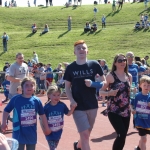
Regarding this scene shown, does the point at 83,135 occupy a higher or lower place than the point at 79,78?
lower

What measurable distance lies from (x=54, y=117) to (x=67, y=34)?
3977 centimetres

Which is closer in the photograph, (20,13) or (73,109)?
(73,109)

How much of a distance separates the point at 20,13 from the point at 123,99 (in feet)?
176

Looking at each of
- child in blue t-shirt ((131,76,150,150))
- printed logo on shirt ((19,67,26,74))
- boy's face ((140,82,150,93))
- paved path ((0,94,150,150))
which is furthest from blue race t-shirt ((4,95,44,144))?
printed logo on shirt ((19,67,26,74))

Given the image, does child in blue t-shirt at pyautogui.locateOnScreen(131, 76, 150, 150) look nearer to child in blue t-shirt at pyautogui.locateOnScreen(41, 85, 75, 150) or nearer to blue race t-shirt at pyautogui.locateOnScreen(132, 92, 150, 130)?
blue race t-shirt at pyautogui.locateOnScreen(132, 92, 150, 130)

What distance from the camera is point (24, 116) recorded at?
20.8ft

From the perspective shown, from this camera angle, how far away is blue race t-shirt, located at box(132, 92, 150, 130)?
7.62 m

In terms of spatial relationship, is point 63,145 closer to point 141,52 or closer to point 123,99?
point 123,99

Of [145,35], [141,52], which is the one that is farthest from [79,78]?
[145,35]

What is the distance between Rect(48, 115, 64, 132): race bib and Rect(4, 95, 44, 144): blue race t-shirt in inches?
21.9

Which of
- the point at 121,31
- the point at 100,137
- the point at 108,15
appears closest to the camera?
the point at 100,137

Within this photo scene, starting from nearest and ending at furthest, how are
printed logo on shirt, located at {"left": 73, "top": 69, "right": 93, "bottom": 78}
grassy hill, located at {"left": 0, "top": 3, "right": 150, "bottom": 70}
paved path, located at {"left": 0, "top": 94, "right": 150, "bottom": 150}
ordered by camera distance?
printed logo on shirt, located at {"left": 73, "top": 69, "right": 93, "bottom": 78} < paved path, located at {"left": 0, "top": 94, "right": 150, "bottom": 150} < grassy hill, located at {"left": 0, "top": 3, "right": 150, "bottom": 70}

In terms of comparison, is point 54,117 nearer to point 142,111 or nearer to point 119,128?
point 119,128

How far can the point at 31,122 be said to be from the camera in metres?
6.39
